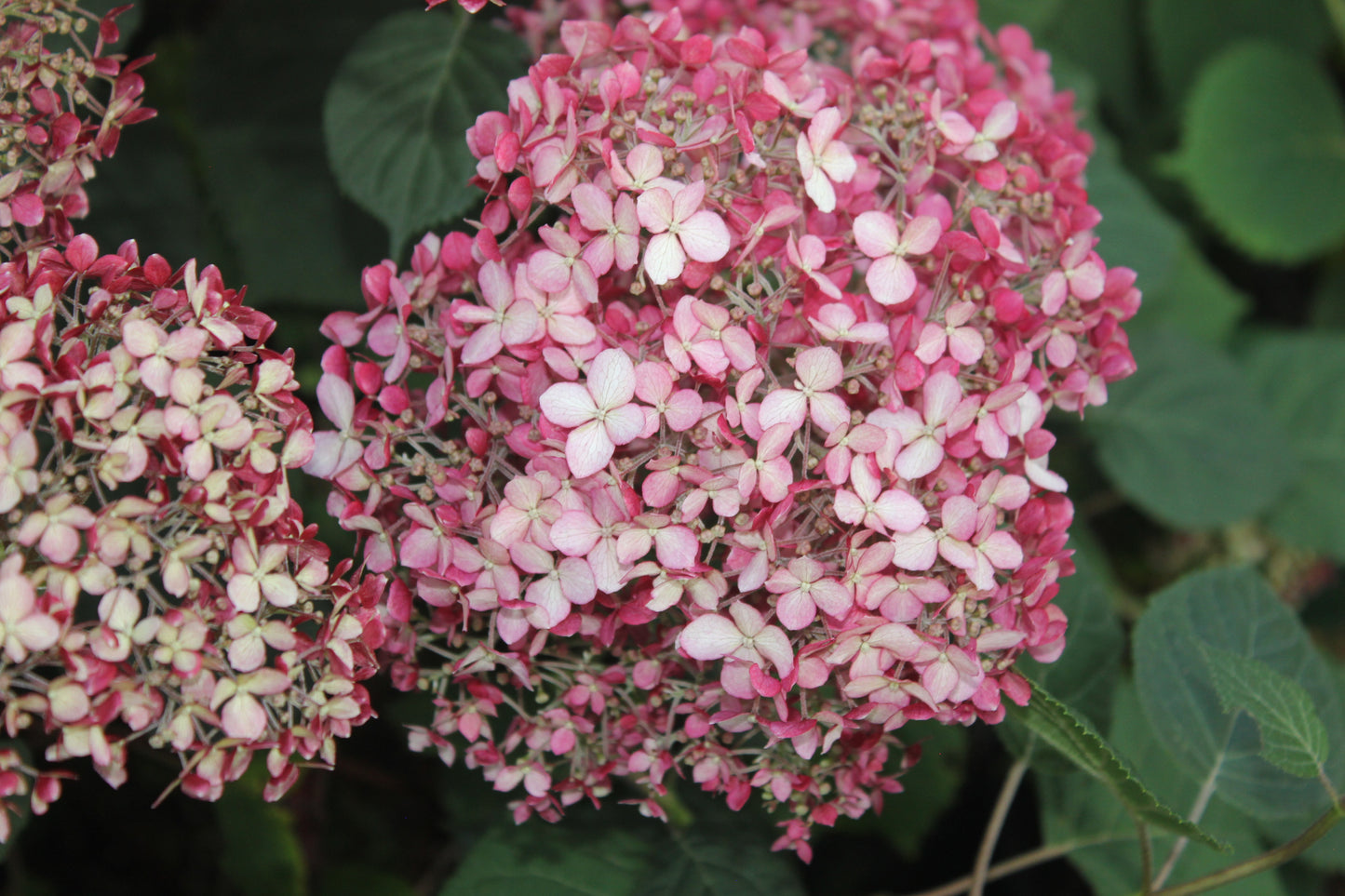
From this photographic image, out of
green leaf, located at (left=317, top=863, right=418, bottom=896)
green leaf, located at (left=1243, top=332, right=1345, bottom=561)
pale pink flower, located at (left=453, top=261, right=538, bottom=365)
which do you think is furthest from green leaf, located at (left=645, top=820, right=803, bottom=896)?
green leaf, located at (left=1243, top=332, right=1345, bottom=561)

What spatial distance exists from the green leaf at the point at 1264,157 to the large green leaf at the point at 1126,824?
119cm

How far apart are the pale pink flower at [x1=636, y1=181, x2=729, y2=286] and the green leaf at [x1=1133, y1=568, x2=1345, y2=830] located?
0.74 metres

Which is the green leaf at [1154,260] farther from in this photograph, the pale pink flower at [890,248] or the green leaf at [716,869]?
the green leaf at [716,869]

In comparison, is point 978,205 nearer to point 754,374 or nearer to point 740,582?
point 754,374

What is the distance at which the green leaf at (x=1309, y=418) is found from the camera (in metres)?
1.92

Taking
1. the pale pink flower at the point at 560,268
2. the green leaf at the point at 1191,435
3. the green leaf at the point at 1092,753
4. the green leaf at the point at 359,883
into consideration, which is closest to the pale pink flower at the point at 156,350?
the pale pink flower at the point at 560,268

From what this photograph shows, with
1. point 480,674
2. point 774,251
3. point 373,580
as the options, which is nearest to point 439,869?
point 480,674

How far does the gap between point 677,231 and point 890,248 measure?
7.3 inches

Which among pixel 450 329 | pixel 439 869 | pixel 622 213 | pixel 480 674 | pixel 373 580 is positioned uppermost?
pixel 622 213

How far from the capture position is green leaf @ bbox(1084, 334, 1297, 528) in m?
1.74

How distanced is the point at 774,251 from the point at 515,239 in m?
0.22

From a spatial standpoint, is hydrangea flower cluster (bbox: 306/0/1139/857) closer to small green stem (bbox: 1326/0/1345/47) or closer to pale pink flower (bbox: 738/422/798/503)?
pale pink flower (bbox: 738/422/798/503)

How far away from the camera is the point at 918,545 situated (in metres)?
0.76

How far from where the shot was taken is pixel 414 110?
117 cm
